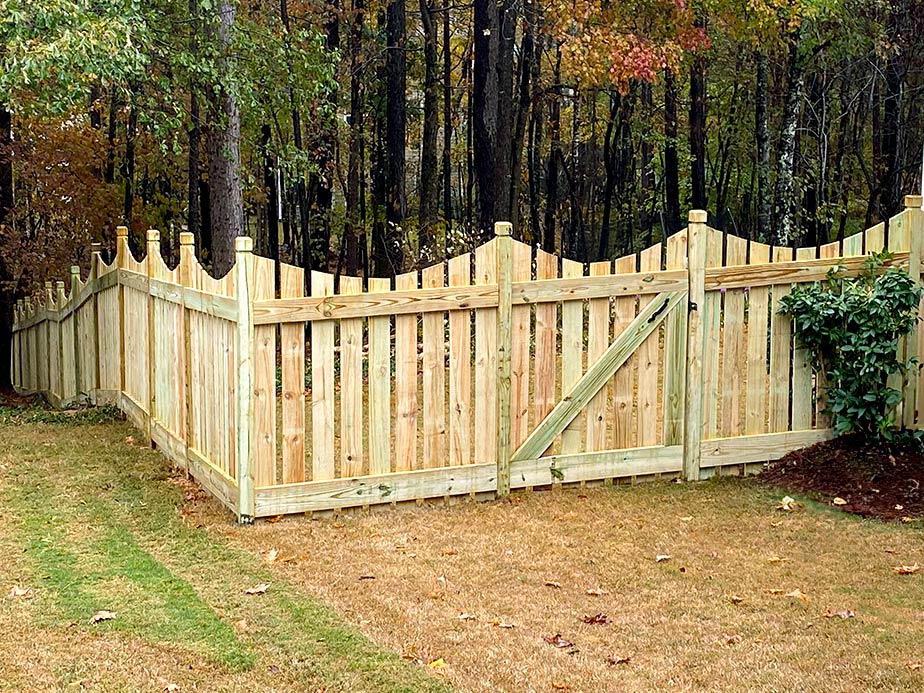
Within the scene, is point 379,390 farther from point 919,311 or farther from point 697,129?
point 697,129

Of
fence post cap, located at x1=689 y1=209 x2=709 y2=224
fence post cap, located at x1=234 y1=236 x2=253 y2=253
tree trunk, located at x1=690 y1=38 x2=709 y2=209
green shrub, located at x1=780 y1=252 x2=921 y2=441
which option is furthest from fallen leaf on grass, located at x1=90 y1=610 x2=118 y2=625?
tree trunk, located at x1=690 y1=38 x2=709 y2=209

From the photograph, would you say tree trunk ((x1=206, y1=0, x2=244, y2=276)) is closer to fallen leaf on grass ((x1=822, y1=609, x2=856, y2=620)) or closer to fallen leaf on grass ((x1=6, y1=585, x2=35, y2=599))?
fallen leaf on grass ((x1=6, y1=585, x2=35, y2=599))

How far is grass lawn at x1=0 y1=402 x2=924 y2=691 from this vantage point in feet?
13.6

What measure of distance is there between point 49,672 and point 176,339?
145 inches

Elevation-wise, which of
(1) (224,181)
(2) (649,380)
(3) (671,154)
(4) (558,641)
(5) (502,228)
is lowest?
(4) (558,641)

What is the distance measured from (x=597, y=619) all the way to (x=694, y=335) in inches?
111

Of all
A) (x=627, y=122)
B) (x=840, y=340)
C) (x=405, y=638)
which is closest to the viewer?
(x=405, y=638)

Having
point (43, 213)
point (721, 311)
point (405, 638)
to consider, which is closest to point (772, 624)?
point (405, 638)

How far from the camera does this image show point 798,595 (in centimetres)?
500

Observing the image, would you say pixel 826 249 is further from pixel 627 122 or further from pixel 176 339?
pixel 627 122

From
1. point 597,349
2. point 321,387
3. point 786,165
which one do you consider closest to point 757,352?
point 597,349

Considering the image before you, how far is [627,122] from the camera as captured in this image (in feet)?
88.4

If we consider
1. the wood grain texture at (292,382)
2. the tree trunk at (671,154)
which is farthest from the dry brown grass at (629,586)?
the tree trunk at (671,154)

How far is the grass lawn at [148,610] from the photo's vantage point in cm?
409
